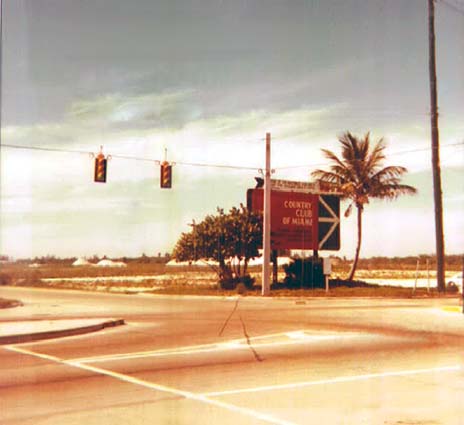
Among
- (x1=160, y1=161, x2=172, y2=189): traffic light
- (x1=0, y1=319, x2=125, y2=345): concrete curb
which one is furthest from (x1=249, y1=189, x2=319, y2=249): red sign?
(x1=0, y1=319, x2=125, y2=345): concrete curb

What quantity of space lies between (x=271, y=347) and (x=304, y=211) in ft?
77.3

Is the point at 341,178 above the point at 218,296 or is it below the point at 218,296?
above

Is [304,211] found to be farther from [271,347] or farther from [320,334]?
[271,347]

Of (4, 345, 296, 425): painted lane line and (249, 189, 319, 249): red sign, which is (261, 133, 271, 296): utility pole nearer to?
(249, 189, 319, 249): red sign

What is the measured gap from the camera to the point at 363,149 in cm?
4169

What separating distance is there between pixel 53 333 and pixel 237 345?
4.51 meters

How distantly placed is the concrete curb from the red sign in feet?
61.1

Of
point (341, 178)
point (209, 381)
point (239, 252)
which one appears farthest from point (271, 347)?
point (341, 178)

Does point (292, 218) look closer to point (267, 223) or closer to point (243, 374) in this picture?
point (267, 223)

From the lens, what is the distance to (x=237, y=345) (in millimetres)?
13312

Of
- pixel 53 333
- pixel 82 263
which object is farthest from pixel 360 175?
pixel 82 263

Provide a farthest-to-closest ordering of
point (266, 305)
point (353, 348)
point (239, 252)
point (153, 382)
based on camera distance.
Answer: point (239, 252) → point (266, 305) → point (353, 348) → point (153, 382)

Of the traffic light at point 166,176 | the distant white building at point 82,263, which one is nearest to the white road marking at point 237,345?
the traffic light at point 166,176

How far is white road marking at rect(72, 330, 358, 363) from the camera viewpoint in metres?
11.7
